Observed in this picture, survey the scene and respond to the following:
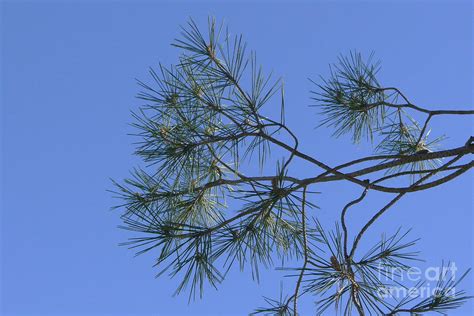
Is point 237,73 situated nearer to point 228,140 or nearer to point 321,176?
point 228,140

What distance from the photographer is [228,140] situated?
5.14 ft

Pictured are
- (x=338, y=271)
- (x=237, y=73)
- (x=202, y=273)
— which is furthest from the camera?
(x=237, y=73)

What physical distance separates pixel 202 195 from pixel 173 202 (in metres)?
0.07

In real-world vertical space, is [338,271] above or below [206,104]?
below

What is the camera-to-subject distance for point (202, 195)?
1.69 metres

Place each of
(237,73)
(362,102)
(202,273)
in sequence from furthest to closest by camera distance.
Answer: (362,102) → (237,73) → (202,273)

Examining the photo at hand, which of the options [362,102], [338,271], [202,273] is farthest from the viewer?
[362,102]

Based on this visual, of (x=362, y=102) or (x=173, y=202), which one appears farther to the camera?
(x=362, y=102)

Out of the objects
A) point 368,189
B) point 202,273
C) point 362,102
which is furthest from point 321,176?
point 362,102

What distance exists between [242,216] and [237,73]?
13.3 inches

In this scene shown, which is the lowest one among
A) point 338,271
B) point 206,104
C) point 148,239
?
point 338,271

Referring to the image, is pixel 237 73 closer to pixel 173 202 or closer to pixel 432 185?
pixel 173 202

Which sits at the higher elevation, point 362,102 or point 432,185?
point 362,102

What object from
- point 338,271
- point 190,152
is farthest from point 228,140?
point 338,271
